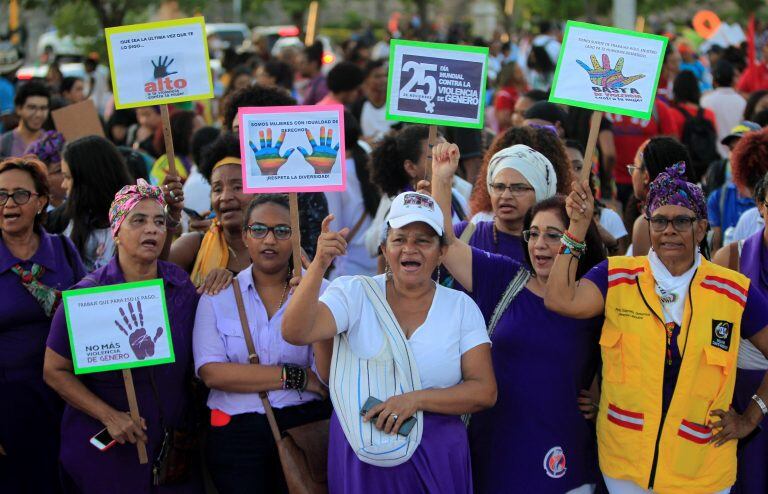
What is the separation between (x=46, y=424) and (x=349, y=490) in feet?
6.22

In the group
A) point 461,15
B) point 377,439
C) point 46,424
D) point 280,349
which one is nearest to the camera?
point 377,439

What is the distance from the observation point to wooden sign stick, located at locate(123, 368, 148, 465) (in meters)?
4.55

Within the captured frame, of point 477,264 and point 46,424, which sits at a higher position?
point 477,264

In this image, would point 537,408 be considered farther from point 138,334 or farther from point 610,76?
point 138,334

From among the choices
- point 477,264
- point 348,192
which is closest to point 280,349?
point 477,264

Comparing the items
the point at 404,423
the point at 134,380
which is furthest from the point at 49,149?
the point at 404,423

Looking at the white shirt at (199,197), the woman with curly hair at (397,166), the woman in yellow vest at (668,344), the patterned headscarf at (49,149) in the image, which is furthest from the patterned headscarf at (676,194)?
the patterned headscarf at (49,149)

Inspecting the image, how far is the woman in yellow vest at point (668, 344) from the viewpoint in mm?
4215

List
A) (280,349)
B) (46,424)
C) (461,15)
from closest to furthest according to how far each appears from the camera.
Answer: (280,349), (46,424), (461,15)

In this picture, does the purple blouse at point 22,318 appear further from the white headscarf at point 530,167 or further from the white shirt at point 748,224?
the white shirt at point 748,224

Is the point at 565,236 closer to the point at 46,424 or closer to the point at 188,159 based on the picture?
the point at 46,424

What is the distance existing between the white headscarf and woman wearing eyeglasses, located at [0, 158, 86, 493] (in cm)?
221

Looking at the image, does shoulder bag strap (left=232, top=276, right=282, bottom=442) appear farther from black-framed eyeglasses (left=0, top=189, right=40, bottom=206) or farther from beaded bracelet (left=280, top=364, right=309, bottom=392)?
black-framed eyeglasses (left=0, top=189, right=40, bottom=206)

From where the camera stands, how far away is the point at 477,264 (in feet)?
15.2
